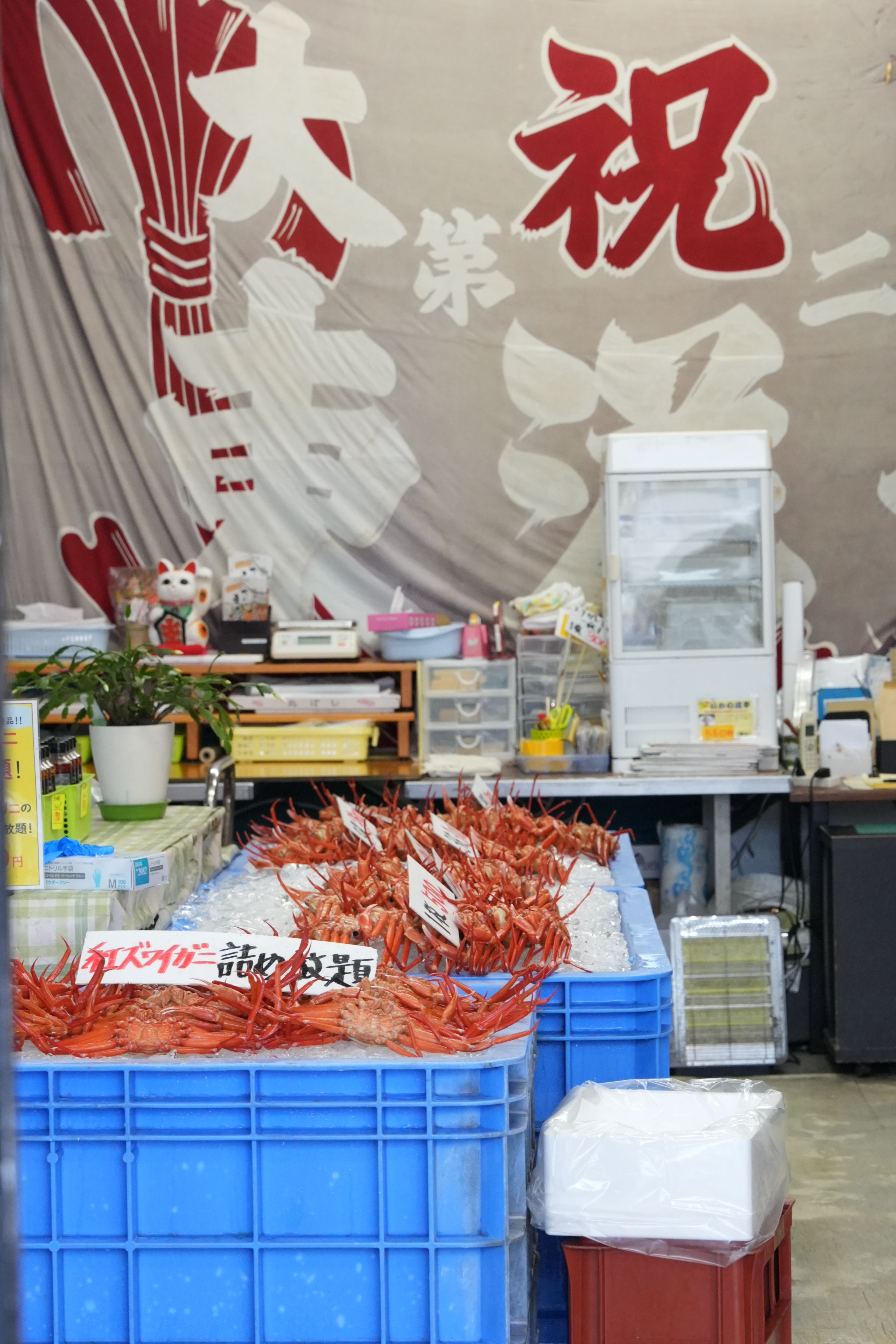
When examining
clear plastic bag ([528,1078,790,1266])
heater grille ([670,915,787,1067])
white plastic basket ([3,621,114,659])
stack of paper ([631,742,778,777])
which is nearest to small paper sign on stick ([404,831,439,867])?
clear plastic bag ([528,1078,790,1266])

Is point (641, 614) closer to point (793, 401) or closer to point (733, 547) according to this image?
point (733, 547)

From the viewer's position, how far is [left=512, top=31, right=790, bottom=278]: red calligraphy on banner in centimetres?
509

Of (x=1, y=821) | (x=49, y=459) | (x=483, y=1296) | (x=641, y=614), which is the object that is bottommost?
(x=483, y=1296)

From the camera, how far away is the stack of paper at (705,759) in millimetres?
4180

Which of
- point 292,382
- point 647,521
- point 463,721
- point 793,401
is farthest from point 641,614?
point 292,382

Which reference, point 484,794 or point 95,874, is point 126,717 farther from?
point 484,794

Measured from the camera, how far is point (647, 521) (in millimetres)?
4410

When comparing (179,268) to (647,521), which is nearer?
(647,521)

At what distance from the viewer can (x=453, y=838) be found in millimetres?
2184

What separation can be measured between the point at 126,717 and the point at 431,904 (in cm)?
106

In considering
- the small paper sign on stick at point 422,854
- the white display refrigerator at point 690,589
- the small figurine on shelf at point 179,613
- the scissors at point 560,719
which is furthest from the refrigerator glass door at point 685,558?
the small paper sign on stick at point 422,854

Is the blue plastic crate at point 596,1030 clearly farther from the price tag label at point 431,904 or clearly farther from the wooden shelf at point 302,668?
the wooden shelf at point 302,668

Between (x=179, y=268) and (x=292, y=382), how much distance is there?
621mm

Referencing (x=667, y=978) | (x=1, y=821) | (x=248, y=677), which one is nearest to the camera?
(x=1, y=821)
